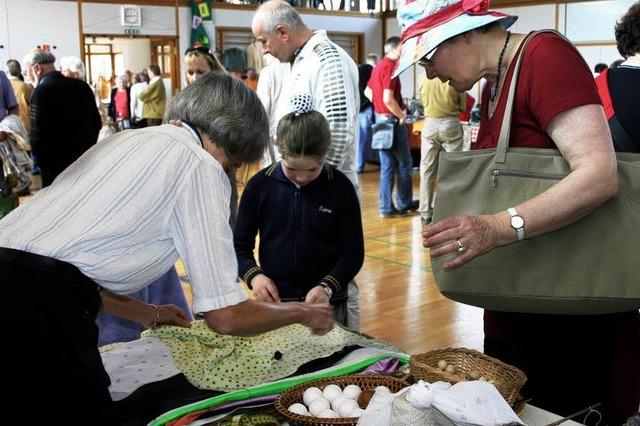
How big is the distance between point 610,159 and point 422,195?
5.65 metres

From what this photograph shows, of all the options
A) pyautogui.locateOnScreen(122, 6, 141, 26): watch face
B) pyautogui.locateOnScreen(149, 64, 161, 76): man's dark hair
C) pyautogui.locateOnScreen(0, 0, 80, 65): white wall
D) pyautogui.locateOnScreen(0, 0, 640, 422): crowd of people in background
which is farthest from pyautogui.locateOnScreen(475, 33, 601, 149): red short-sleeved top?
pyautogui.locateOnScreen(122, 6, 141, 26): watch face

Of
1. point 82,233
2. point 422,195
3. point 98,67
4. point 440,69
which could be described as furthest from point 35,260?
point 98,67

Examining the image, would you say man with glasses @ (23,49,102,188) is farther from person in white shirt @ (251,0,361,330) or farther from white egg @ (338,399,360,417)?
white egg @ (338,399,360,417)

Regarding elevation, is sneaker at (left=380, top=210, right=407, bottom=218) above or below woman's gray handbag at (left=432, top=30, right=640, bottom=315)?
below

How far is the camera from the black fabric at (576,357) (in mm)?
1764

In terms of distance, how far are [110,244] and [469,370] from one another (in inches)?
32.2

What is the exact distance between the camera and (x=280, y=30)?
3.14m

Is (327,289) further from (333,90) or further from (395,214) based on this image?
→ (395,214)

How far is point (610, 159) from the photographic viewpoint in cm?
150

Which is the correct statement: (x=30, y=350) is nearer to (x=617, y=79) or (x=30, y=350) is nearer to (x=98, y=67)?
(x=617, y=79)

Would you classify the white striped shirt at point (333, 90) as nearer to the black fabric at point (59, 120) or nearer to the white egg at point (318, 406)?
the white egg at point (318, 406)

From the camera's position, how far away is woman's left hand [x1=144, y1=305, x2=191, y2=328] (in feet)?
6.87

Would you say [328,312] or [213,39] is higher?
[213,39]

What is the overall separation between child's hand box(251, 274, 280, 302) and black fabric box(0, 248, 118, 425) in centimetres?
104
